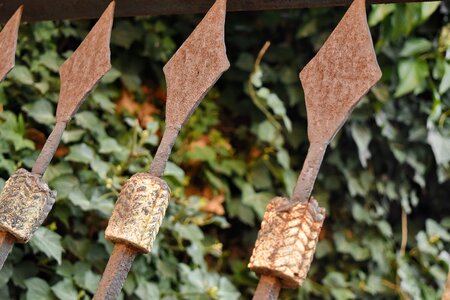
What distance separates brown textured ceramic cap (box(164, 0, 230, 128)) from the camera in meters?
0.76

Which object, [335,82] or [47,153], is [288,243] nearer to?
[335,82]

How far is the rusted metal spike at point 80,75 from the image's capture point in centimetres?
80

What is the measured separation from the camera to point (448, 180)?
195 cm

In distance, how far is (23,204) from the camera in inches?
29.5

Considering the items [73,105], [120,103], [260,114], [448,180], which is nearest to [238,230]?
[260,114]

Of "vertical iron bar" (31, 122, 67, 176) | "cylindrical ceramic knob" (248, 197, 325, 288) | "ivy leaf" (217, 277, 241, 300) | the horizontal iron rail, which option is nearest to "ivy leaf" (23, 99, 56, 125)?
the horizontal iron rail

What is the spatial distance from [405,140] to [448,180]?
20cm

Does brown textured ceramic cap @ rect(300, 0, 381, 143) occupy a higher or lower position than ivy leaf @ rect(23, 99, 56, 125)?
lower

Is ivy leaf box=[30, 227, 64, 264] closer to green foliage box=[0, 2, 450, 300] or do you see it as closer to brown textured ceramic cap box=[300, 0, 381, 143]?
green foliage box=[0, 2, 450, 300]

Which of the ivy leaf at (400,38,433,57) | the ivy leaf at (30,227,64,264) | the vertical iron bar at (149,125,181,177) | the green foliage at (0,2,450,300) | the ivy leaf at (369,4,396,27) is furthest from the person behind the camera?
the ivy leaf at (400,38,433,57)

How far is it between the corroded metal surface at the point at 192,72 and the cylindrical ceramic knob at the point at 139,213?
0.08 feet

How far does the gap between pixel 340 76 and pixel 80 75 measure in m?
0.35

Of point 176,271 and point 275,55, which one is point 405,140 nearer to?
point 275,55

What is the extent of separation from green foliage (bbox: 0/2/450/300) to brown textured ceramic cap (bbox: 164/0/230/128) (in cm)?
68
